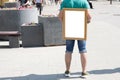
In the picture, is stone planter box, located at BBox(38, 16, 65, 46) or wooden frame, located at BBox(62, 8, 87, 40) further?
stone planter box, located at BBox(38, 16, 65, 46)

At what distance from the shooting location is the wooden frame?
8164 mm

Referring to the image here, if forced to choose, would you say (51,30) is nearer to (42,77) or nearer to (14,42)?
(14,42)

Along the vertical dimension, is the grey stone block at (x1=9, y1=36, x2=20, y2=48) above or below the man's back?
below

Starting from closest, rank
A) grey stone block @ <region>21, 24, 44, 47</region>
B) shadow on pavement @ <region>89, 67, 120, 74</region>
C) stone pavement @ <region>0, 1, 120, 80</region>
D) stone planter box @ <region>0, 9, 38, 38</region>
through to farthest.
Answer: stone pavement @ <region>0, 1, 120, 80</region>
shadow on pavement @ <region>89, 67, 120, 74</region>
grey stone block @ <region>21, 24, 44, 47</region>
stone planter box @ <region>0, 9, 38, 38</region>

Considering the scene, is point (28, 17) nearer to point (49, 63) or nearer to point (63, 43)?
point (63, 43)

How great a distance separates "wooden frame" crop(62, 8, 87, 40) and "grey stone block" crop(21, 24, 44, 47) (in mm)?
4492

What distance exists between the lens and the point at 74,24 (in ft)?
27.1

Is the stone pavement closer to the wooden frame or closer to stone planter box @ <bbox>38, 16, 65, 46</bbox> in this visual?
stone planter box @ <bbox>38, 16, 65, 46</bbox>

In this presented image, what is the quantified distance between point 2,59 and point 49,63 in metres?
1.43

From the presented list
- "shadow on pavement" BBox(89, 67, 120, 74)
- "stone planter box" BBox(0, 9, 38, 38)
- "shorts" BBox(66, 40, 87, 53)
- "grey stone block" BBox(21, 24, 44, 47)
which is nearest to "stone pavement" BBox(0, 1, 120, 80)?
"shadow on pavement" BBox(89, 67, 120, 74)

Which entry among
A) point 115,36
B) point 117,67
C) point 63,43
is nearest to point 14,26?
point 63,43

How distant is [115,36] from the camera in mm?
14938

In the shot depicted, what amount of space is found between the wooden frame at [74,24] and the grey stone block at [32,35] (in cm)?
449

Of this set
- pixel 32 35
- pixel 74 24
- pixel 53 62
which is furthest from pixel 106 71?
pixel 32 35
